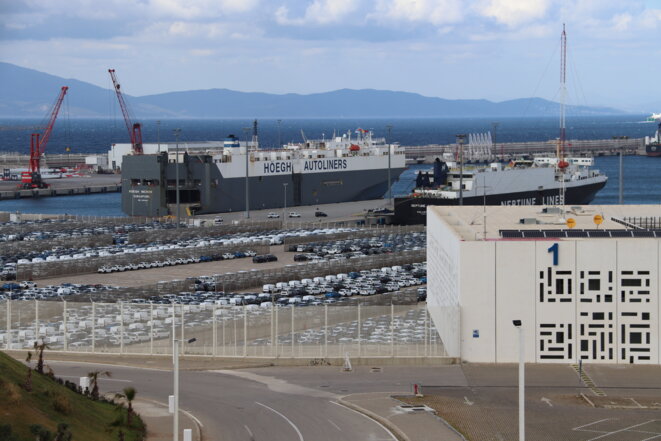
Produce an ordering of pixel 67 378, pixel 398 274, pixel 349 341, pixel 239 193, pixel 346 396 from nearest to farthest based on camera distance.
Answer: pixel 346 396
pixel 67 378
pixel 349 341
pixel 398 274
pixel 239 193

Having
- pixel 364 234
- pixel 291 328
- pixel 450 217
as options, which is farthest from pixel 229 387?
pixel 364 234

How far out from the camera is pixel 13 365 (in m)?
27.2

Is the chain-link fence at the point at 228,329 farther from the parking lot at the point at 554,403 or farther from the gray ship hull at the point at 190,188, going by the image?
the gray ship hull at the point at 190,188

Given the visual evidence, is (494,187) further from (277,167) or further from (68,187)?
(68,187)

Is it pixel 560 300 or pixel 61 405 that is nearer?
pixel 61 405

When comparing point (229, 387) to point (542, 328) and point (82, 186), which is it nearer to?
point (542, 328)

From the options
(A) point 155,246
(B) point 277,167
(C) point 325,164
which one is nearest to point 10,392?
(A) point 155,246

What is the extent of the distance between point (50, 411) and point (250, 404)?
7.55 metres

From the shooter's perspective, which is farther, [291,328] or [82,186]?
[82,186]

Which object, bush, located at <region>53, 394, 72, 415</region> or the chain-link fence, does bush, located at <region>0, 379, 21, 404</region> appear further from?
the chain-link fence

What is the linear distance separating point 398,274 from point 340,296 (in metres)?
7.38

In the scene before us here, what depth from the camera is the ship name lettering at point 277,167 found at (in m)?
105

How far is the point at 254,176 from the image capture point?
338 feet

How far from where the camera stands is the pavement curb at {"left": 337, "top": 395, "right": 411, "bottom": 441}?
2758cm
